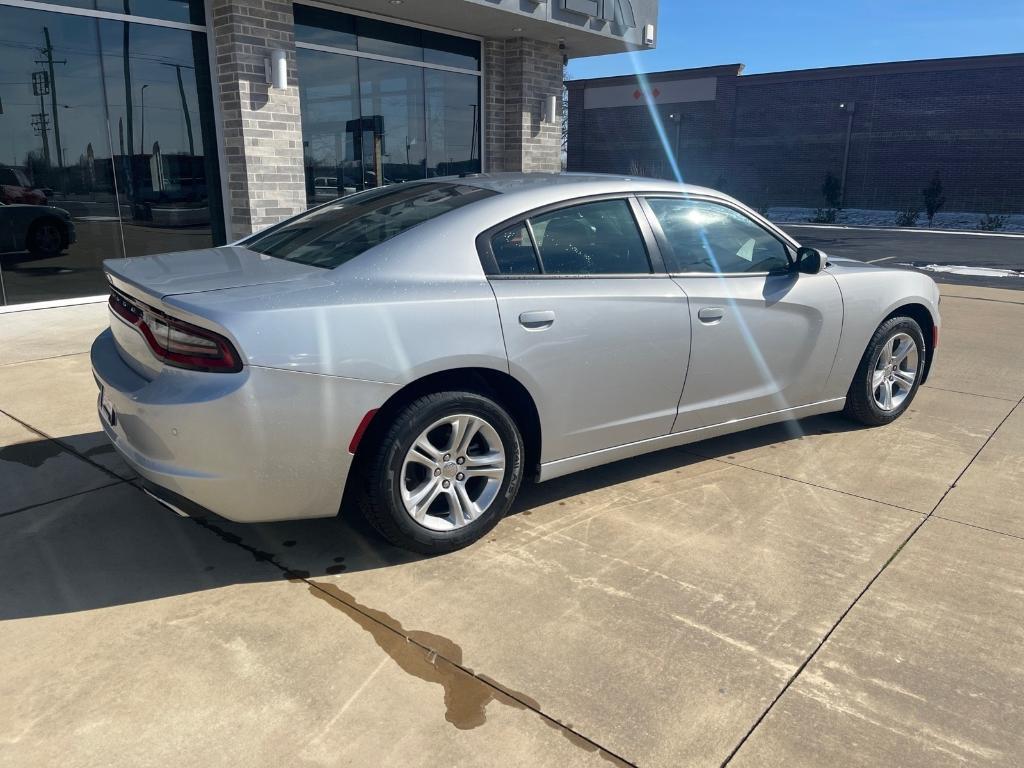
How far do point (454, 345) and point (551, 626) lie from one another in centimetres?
113

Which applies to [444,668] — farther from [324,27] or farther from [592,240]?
[324,27]

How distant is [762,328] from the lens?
13.6 feet

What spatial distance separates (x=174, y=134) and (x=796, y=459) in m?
8.34

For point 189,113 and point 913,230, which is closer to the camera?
point 189,113

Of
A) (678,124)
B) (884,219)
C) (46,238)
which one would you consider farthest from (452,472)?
(678,124)

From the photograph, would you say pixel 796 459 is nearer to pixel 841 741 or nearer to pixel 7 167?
pixel 841 741

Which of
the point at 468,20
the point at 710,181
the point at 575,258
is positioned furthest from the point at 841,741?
the point at 710,181

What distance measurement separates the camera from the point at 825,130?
3259cm

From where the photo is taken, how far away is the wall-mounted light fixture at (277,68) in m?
9.15

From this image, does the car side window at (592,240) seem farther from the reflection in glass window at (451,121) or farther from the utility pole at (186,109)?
the reflection in glass window at (451,121)

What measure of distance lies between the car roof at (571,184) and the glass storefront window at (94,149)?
22.1ft

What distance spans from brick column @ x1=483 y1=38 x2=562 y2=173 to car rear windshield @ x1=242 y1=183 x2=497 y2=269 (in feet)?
31.8

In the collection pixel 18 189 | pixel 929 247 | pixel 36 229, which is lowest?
pixel 929 247

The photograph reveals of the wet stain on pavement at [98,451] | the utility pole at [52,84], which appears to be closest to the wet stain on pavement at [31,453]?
the wet stain on pavement at [98,451]
